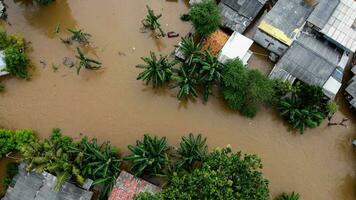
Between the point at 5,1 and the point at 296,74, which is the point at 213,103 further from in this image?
the point at 5,1

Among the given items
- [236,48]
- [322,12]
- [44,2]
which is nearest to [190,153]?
[236,48]

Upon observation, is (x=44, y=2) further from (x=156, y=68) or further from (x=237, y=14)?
(x=237, y=14)

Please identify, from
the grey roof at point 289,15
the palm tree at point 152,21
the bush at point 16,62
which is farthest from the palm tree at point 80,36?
the grey roof at point 289,15

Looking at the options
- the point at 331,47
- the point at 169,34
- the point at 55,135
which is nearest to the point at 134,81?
the point at 169,34

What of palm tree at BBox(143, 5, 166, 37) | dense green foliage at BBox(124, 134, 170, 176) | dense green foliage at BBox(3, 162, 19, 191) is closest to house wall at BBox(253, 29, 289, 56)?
palm tree at BBox(143, 5, 166, 37)

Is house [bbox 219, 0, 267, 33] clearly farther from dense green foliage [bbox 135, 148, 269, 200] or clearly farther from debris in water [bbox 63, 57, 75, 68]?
debris in water [bbox 63, 57, 75, 68]

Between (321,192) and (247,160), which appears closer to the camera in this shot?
(247,160)
